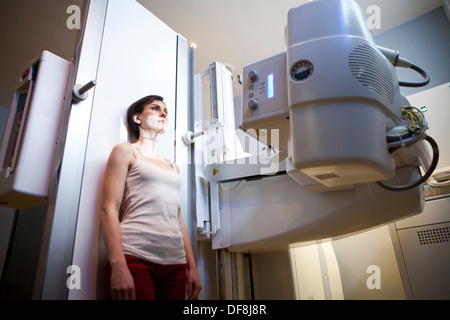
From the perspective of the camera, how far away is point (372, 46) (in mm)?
764

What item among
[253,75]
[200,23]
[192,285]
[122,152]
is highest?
[200,23]

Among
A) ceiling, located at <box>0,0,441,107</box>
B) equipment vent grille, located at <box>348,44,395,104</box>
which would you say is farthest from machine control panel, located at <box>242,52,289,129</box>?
ceiling, located at <box>0,0,441,107</box>

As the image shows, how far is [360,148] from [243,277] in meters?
0.98

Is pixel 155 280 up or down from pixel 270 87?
down

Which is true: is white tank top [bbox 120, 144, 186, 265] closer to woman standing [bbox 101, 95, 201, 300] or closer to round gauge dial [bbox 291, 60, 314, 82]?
woman standing [bbox 101, 95, 201, 300]

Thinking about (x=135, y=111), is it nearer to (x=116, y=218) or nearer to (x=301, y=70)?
(x=116, y=218)

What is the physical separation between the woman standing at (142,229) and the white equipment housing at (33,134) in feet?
0.54

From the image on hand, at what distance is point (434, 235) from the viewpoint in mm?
1450

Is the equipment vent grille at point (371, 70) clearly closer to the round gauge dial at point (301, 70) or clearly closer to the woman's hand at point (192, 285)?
the round gauge dial at point (301, 70)

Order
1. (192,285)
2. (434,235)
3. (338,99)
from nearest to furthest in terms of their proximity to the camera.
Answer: (338,99), (192,285), (434,235)

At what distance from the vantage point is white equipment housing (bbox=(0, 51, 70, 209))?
0.72m

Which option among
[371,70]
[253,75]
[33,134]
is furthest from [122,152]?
[371,70]

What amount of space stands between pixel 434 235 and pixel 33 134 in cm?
174

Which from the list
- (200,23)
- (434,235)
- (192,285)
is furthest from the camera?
(200,23)
